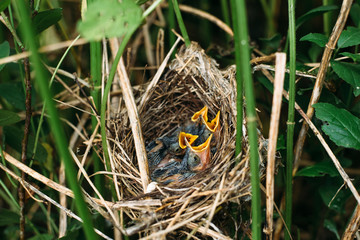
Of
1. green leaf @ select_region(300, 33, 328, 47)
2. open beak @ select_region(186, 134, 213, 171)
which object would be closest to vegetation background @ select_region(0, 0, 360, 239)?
green leaf @ select_region(300, 33, 328, 47)

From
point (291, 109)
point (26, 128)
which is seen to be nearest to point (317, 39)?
point (291, 109)

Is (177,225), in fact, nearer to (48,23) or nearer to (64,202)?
(64,202)

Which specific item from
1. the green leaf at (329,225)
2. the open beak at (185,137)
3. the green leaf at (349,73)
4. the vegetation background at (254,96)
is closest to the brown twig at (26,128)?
the vegetation background at (254,96)

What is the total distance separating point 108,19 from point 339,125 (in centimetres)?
58

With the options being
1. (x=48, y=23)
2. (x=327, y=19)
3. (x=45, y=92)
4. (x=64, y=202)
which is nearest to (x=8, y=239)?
(x=64, y=202)

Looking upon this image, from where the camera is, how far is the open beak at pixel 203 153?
1.06 m

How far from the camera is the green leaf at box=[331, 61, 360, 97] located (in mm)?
890

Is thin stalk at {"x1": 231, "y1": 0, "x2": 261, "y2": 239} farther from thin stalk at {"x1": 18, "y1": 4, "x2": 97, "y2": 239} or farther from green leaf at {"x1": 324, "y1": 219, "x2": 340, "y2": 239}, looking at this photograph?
green leaf at {"x1": 324, "y1": 219, "x2": 340, "y2": 239}

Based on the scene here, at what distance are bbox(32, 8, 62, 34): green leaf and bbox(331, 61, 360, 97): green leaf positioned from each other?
2.36 ft

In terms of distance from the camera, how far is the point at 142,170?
95 cm

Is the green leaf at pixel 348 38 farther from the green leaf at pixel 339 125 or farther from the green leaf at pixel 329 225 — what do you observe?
the green leaf at pixel 329 225

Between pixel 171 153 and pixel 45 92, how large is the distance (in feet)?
2.42

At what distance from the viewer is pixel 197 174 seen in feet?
3.30

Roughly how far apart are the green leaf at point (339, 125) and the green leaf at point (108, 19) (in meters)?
0.49
